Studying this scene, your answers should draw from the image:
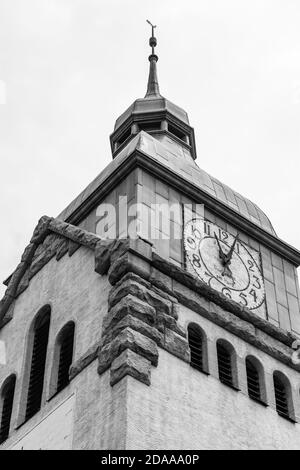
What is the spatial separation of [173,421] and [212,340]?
3676mm

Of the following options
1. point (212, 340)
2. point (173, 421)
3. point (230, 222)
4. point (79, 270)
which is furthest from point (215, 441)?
point (230, 222)

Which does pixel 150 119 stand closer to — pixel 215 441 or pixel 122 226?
pixel 122 226

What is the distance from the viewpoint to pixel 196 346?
101ft

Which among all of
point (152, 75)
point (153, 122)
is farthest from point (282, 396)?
point (152, 75)

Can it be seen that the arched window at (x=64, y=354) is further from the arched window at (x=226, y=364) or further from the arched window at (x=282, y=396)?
the arched window at (x=282, y=396)

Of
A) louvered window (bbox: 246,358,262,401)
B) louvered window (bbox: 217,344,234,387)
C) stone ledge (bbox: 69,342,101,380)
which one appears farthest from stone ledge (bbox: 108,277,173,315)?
louvered window (bbox: 246,358,262,401)

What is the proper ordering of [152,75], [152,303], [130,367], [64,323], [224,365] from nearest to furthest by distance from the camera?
[130,367] < [152,303] < [224,365] < [64,323] < [152,75]

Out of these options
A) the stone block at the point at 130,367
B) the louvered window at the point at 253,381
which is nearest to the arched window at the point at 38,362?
the stone block at the point at 130,367

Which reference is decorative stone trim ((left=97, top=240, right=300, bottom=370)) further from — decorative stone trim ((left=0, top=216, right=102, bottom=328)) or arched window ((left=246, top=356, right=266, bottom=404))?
decorative stone trim ((left=0, top=216, right=102, bottom=328))

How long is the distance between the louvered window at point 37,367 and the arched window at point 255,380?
182 inches

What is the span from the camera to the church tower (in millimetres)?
28422

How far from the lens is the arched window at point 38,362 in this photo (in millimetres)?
31609

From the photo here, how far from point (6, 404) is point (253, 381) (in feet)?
19.1

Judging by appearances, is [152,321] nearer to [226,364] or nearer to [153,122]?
[226,364]
